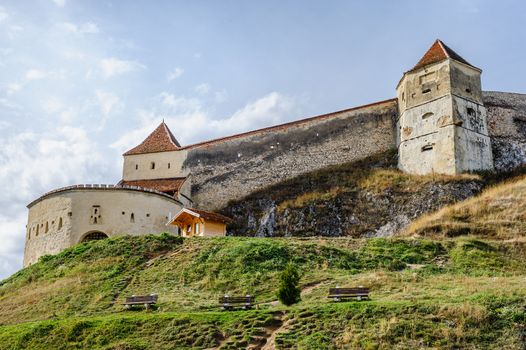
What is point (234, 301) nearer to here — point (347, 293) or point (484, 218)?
point (347, 293)

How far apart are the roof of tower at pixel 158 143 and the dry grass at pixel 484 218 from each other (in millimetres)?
17013

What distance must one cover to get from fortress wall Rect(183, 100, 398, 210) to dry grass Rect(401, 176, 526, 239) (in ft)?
29.0

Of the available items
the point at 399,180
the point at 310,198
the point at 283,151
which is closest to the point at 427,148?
the point at 399,180

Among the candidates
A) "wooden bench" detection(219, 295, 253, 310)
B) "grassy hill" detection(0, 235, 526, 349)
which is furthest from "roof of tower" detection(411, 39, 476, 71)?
"wooden bench" detection(219, 295, 253, 310)

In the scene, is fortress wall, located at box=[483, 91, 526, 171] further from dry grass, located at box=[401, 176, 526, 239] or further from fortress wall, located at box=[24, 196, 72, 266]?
fortress wall, located at box=[24, 196, 72, 266]

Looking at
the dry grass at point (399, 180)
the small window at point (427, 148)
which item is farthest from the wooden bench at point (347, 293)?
the small window at point (427, 148)

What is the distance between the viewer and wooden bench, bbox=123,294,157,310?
873 inches

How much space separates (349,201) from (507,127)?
1103 centimetres

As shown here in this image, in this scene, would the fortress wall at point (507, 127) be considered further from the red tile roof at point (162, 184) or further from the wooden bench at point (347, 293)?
the wooden bench at point (347, 293)

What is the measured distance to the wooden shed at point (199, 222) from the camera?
107ft

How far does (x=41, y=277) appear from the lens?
94.3 ft

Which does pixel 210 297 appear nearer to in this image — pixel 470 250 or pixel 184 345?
pixel 184 345

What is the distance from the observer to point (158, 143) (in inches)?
1710

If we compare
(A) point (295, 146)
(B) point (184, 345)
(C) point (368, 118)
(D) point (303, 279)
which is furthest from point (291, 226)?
(B) point (184, 345)
